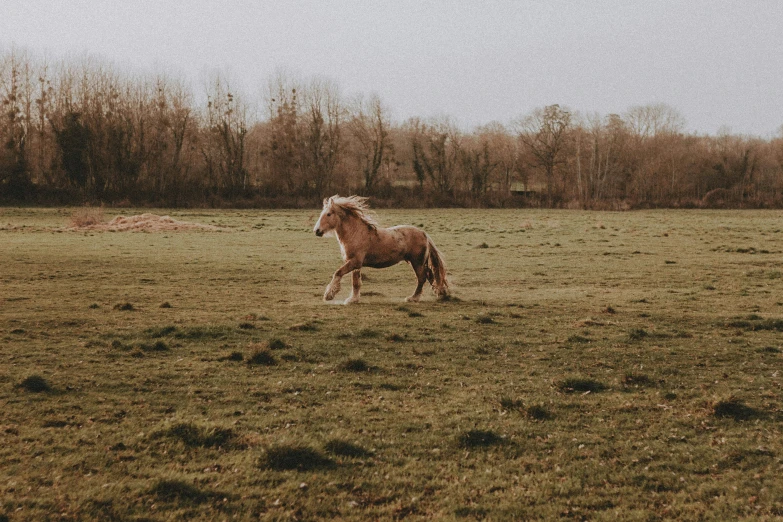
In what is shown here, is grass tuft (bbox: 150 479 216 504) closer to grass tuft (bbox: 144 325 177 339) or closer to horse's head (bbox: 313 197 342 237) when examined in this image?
grass tuft (bbox: 144 325 177 339)

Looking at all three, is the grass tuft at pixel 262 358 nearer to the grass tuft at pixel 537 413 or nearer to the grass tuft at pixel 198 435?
Answer: the grass tuft at pixel 198 435

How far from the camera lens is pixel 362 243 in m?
16.9

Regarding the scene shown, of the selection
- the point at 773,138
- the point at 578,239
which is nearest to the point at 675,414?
the point at 578,239

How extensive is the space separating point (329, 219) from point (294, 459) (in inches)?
419

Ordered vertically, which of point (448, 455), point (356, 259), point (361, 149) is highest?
point (361, 149)

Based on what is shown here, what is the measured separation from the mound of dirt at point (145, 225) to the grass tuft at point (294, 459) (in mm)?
37772

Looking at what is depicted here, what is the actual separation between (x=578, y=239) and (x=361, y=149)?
53695mm

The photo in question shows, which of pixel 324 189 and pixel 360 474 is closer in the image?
pixel 360 474

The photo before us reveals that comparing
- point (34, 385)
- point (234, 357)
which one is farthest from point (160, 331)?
point (34, 385)

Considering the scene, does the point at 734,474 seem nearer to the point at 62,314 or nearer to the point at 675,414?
the point at 675,414

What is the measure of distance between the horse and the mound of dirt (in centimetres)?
2800

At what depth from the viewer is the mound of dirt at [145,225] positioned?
41.9 m

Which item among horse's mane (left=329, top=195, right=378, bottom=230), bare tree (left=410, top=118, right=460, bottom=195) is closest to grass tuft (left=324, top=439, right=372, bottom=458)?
horse's mane (left=329, top=195, right=378, bottom=230)

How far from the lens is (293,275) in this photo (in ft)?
74.8
